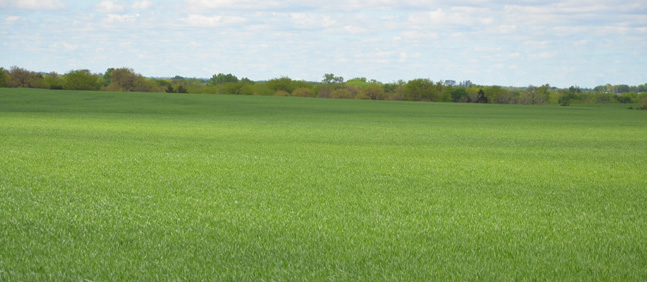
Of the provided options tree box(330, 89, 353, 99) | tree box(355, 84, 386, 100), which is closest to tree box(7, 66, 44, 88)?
tree box(330, 89, 353, 99)

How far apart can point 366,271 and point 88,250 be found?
192cm

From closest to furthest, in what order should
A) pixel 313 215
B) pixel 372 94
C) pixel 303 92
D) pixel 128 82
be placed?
pixel 313 215
pixel 128 82
pixel 303 92
pixel 372 94

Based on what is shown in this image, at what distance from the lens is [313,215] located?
210 inches

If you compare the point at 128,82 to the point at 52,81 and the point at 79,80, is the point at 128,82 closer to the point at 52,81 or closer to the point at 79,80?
the point at 79,80

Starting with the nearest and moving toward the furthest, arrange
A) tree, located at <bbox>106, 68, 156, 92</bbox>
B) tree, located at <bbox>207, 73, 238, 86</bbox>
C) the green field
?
the green field → tree, located at <bbox>106, 68, 156, 92</bbox> → tree, located at <bbox>207, 73, 238, 86</bbox>

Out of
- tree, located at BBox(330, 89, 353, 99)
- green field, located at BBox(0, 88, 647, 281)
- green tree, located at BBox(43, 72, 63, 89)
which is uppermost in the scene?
green tree, located at BBox(43, 72, 63, 89)

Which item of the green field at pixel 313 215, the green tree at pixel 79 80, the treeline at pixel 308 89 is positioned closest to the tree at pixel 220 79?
the treeline at pixel 308 89

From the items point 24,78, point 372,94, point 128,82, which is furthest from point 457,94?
point 24,78

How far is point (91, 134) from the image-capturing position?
45.6 feet

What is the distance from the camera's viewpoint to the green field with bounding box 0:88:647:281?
3.86 metres

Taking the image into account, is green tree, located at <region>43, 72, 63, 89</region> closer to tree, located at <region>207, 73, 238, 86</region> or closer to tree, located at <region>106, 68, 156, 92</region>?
tree, located at <region>106, 68, 156, 92</region>

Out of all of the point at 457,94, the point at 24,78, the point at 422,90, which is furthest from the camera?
the point at 457,94

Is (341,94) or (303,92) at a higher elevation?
(303,92)

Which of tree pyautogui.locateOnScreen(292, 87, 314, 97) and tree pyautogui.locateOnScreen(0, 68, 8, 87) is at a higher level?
tree pyautogui.locateOnScreen(0, 68, 8, 87)
